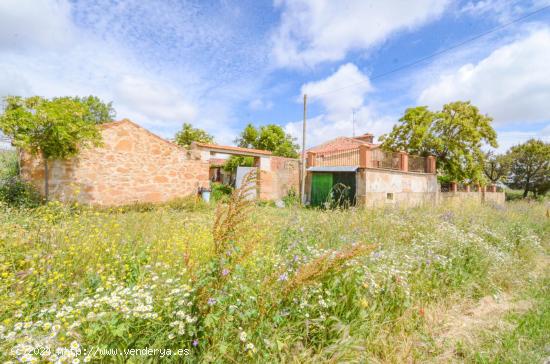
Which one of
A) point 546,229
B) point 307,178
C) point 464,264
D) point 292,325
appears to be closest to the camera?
point 292,325

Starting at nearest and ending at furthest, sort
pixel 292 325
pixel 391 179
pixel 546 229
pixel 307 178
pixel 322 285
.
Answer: pixel 292 325 < pixel 322 285 < pixel 546 229 < pixel 391 179 < pixel 307 178

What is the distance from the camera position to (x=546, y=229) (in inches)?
265

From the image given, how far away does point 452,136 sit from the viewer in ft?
44.5

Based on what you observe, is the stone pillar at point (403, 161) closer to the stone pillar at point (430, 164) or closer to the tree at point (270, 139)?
the stone pillar at point (430, 164)

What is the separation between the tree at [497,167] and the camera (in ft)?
73.1

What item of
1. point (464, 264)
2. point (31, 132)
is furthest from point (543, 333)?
point (31, 132)

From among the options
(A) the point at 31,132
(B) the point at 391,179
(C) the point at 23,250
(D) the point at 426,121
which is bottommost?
(C) the point at 23,250

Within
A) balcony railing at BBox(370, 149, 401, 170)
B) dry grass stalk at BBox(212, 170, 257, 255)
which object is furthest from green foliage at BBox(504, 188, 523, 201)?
dry grass stalk at BBox(212, 170, 257, 255)

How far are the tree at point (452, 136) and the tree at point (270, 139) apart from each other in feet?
37.1

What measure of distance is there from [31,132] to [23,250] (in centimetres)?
665

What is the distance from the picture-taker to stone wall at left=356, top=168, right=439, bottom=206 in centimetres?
1066

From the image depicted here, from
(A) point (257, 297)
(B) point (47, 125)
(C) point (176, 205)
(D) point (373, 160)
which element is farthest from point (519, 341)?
(B) point (47, 125)

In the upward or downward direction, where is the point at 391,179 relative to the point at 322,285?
upward

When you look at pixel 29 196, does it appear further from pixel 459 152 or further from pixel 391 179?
pixel 459 152
